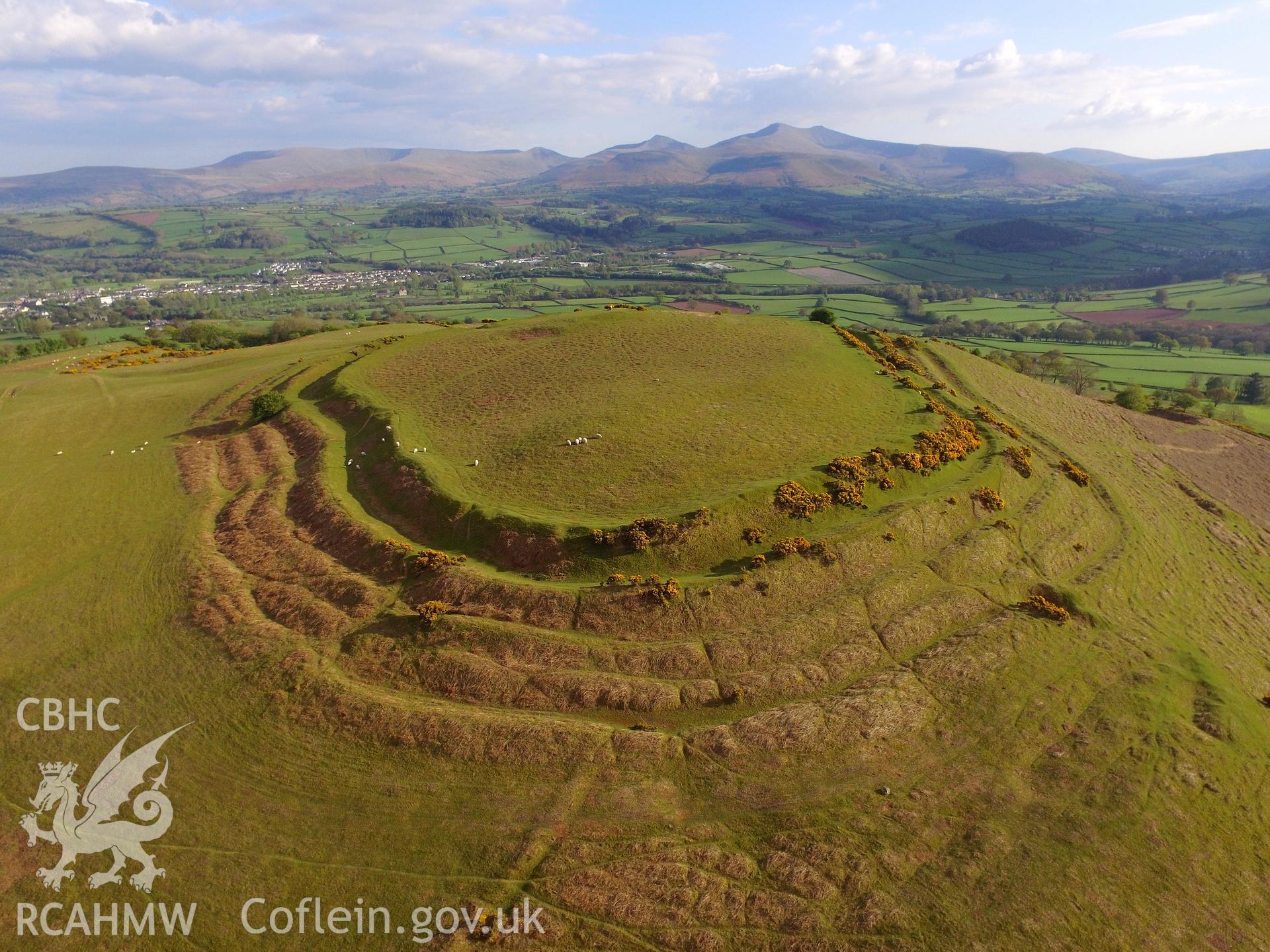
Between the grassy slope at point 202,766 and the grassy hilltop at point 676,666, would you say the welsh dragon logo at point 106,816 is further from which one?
the grassy hilltop at point 676,666

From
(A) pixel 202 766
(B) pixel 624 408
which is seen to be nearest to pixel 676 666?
(A) pixel 202 766

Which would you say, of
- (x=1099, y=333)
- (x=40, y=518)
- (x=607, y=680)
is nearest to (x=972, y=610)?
(x=607, y=680)

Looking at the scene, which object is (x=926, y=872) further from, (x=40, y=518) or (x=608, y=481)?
(x=40, y=518)

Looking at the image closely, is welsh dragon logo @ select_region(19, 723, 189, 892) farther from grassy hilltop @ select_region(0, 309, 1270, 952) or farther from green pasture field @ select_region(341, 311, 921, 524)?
green pasture field @ select_region(341, 311, 921, 524)

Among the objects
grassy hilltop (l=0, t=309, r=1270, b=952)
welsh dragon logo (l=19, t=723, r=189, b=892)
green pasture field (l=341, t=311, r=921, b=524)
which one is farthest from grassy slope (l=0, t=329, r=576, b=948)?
green pasture field (l=341, t=311, r=921, b=524)

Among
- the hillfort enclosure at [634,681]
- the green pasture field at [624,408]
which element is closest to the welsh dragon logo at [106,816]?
the hillfort enclosure at [634,681]

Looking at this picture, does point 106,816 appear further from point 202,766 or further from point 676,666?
→ point 676,666
